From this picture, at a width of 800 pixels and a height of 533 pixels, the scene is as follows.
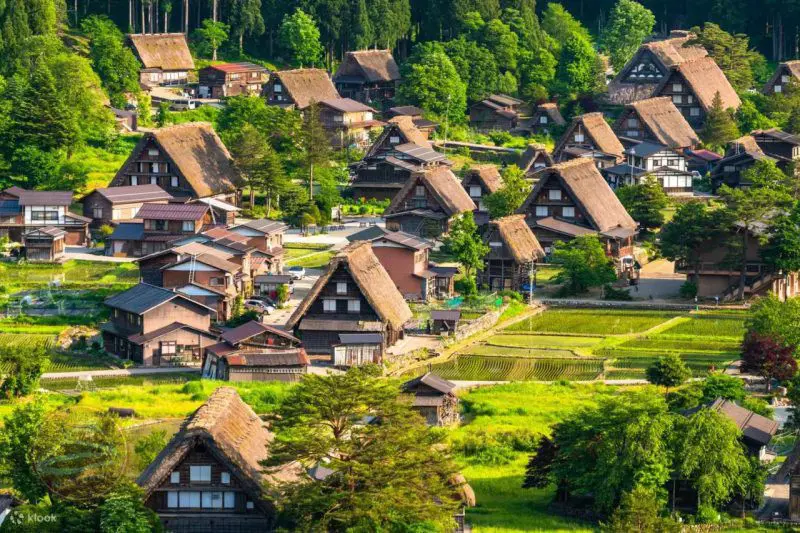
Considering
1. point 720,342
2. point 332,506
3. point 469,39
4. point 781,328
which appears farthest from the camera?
point 469,39

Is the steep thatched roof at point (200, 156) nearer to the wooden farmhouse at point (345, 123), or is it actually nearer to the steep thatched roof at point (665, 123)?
the wooden farmhouse at point (345, 123)

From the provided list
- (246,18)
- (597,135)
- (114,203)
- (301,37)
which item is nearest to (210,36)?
(246,18)

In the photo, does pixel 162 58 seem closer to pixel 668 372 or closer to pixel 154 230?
pixel 154 230

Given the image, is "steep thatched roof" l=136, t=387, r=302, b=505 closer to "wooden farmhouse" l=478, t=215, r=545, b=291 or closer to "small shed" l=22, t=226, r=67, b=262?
"wooden farmhouse" l=478, t=215, r=545, b=291

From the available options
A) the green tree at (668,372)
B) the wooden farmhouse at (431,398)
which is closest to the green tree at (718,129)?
the green tree at (668,372)

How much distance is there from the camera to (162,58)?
278 feet

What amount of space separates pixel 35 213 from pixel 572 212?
17.3 metres

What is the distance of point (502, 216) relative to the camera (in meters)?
64.9

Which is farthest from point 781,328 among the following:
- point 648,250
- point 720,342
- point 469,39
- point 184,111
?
point 469,39

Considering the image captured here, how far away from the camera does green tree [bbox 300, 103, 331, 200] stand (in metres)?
70.7

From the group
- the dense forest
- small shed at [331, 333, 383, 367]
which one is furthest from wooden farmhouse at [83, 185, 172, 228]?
the dense forest

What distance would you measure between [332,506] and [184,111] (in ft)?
161

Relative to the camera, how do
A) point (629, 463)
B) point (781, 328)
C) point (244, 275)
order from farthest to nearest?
point (244, 275)
point (781, 328)
point (629, 463)

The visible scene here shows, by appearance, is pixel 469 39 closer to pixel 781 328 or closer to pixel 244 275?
pixel 244 275
